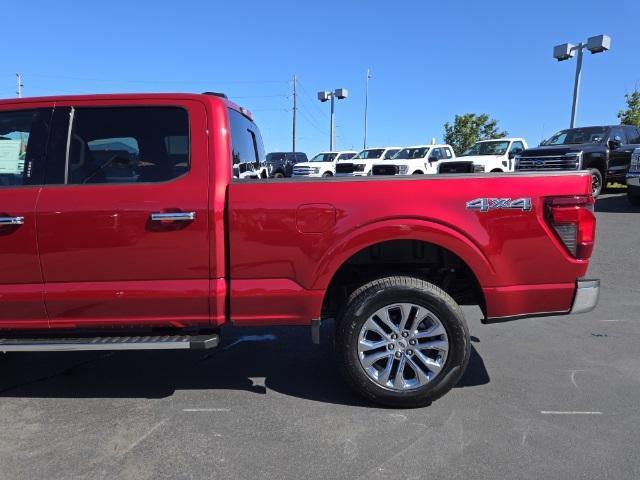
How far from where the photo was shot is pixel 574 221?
3324mm

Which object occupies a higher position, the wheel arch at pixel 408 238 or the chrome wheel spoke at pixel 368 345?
the wheel arch at pixel 408 238

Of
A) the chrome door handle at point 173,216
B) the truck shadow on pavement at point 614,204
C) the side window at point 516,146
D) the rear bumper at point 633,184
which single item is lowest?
the truck shadow on pavement at point 614,204

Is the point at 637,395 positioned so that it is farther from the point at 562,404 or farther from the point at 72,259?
the point at 72,259

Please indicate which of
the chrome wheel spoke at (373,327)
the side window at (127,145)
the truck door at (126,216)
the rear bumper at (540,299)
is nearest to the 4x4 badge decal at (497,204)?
the rear bumper at (540,299)

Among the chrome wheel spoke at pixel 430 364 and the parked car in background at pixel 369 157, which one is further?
the parked car in background at pixel 369 157

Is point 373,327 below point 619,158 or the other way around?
below

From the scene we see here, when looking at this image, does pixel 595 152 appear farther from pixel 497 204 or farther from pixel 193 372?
pixel 193 372

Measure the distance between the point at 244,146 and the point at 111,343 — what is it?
67.8 inches

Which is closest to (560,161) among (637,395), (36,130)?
(637,395)

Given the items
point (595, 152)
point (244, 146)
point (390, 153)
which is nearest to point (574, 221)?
point (244, 146)

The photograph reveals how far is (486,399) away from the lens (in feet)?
11.8

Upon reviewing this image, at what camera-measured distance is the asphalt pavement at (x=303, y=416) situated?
2.82 metres

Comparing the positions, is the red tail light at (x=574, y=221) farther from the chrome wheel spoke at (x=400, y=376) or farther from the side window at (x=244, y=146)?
the side window at (x=244, y=146)

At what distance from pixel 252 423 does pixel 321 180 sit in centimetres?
159
